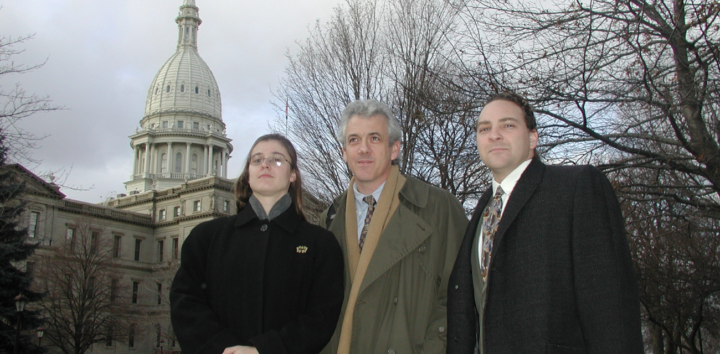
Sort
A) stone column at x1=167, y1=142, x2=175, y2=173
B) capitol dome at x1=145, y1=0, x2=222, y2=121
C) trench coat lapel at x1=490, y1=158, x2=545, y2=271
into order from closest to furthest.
→ trench coat lapel at x1=490, y1=158, x2=545, y2=271
stone column at x1=167, y1=142, x2=175, y2=173
capitol dome at x1=145, y1=0, x2=222, y2=121

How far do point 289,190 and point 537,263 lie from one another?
179 centimetres

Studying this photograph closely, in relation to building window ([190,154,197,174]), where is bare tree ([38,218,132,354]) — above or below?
below

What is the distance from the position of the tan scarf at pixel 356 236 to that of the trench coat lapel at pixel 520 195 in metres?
0.99

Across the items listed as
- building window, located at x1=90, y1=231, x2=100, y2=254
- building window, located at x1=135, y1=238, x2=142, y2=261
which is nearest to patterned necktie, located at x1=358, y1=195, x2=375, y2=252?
building window, located at x1=90, y1=231, x2=100, y2=254

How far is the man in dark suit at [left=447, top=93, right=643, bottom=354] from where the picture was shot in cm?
256

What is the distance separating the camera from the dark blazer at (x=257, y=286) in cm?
317

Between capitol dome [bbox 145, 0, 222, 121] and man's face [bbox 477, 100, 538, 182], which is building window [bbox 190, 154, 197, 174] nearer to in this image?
capitol dome [bbox 145, 0, 222, 121]

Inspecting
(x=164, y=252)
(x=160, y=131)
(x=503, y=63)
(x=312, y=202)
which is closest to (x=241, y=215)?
(x=503, y=63)

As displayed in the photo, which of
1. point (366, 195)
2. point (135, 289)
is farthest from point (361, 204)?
point (135, 289)

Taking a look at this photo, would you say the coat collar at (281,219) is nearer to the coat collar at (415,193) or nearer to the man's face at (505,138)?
the coat collar at (415,193)

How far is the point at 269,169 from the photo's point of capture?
3701mm

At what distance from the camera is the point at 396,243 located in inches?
142

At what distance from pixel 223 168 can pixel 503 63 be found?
82.0 meters

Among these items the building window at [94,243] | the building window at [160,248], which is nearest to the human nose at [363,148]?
the building window at [94,243]
